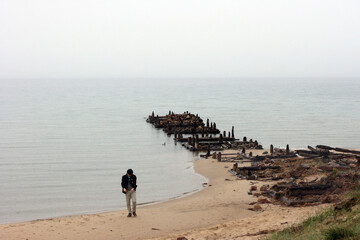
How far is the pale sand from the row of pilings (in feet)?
49.4

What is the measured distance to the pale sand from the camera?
13.9 meters

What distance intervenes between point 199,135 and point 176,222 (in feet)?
106

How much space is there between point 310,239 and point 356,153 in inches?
769

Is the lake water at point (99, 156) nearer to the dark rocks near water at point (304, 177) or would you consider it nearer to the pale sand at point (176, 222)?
the pale sand at point (176, 222)

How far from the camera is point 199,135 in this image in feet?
158

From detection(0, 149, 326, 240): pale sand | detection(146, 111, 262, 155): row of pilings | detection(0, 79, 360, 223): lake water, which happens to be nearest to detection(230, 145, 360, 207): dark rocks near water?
detection(0, 149, 326, 240): pale sand

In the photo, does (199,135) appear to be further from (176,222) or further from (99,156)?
(176,222)

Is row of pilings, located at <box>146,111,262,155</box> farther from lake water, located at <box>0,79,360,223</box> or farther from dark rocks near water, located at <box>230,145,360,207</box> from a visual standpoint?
dark rocks near water, located at <box>230,145,360,207</box>

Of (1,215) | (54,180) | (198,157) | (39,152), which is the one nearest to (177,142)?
(198,157)

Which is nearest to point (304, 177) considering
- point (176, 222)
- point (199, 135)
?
point (176, 222)

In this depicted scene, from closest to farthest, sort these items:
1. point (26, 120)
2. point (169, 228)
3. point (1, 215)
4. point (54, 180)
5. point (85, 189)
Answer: point (169, 228) → point (1, 215) → point (85, 189) → point (54, 180) → point (26, 120)

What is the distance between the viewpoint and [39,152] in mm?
36844

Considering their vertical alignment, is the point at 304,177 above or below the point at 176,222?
above

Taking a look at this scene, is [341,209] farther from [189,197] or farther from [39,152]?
[39,152]
